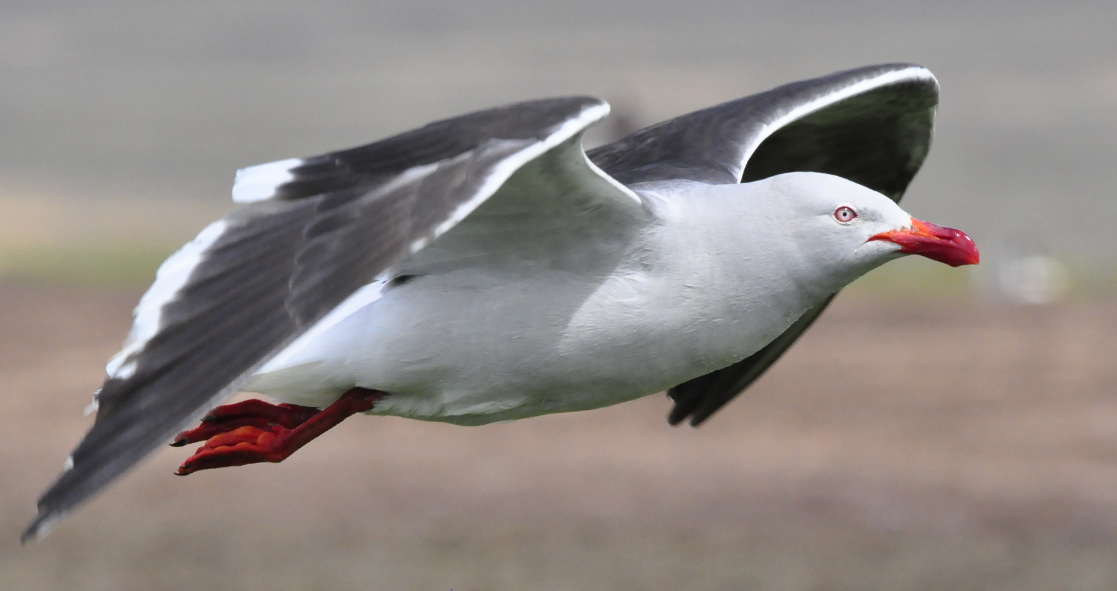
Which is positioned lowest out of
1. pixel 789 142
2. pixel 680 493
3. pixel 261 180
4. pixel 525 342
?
pixel 680 493

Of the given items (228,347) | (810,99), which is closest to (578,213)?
(228,347)

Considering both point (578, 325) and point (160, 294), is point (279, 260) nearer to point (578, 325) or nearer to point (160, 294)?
point (160, 294)

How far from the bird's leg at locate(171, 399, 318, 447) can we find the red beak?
7.97 ft

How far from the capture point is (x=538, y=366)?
5766 mm

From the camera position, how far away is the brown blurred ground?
A: 22.9 metres

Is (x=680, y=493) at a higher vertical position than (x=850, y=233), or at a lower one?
lower

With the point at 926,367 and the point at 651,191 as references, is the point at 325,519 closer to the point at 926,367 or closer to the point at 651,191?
the point at 926,367

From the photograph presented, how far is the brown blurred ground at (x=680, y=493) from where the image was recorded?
75.3 ft

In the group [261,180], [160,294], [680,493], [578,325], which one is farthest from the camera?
[680,493]

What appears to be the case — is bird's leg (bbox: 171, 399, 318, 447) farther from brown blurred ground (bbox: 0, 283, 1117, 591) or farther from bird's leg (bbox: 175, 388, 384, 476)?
brown blurred ground (bbox: 0, 283, 1117, 591)

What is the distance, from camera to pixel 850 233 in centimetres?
577

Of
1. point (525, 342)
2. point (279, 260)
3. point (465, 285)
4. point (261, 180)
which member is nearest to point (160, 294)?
point (279, 260)

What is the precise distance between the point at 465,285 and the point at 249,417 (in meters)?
1.19

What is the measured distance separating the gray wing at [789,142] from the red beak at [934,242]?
1.11m
